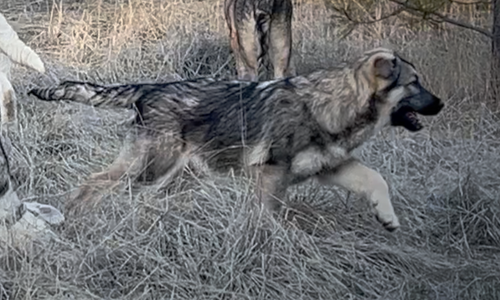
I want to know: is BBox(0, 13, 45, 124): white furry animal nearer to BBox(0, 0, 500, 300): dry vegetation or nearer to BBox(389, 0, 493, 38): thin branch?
BBox(0, 0, 500, 300): dry vegetation

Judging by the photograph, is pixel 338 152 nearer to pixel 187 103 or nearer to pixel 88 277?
pixel 187 103

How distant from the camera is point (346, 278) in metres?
4.96

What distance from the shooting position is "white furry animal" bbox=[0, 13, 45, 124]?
4.97 meters

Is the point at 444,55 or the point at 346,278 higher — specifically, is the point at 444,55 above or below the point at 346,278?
above

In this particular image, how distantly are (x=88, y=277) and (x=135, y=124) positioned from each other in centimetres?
91

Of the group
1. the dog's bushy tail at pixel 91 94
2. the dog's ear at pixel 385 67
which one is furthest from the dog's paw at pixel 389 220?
the dog's bushy tail at pixel 91 94

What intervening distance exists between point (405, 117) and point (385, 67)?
11.8 inches

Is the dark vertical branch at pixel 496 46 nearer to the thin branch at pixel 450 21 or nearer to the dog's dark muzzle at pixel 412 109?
the thin branch at pixel 450 21

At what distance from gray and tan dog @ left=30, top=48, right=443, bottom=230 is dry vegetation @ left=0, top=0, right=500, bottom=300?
9 centimetres

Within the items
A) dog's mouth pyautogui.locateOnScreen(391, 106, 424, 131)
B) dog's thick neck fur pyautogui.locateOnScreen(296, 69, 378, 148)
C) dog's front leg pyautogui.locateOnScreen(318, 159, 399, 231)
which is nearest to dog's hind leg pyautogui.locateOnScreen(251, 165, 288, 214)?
dog's front leg pyautogui.locateOnScreen(318, 159, 399, 231)

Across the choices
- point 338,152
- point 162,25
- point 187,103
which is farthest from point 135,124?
point 338,152

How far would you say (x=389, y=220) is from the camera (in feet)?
16.2

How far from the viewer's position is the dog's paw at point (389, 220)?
494 cm

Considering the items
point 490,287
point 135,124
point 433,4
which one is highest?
point 433,4
